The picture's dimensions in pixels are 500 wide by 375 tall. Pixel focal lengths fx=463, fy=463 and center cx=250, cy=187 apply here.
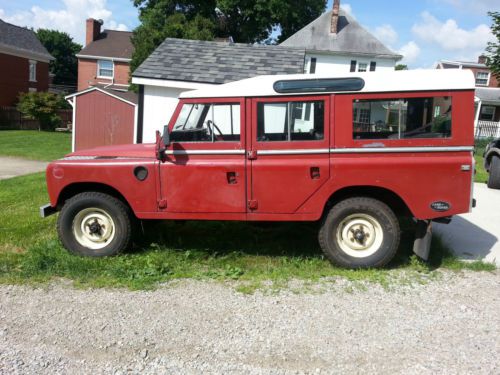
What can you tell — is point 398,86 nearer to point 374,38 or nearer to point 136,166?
point 136,166

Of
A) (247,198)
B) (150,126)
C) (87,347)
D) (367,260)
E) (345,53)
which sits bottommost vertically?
(87,347)

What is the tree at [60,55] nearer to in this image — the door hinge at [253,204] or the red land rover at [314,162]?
the red land rover at [314,162]

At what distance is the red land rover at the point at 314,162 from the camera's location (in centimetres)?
489

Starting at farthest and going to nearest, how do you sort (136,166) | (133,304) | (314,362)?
(136,166) < (133,304) < (314,362)

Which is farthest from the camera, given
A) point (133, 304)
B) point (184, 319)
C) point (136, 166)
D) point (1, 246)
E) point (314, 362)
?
point (1, 246)

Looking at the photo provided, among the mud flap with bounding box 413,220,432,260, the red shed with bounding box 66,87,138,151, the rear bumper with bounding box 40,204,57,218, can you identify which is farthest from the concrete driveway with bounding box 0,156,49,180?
the mud flap with bounding box 413,220,432,260

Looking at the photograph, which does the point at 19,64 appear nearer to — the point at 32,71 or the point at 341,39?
the point at 32,71

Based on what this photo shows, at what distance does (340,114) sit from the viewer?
197 inches

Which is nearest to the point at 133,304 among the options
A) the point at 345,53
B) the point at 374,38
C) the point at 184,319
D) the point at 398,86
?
the point at 184,319

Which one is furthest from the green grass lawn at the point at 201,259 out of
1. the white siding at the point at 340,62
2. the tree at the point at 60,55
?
the tree at the point at 60,55

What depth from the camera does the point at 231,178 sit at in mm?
5148

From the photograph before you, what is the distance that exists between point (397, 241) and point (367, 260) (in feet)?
1.29

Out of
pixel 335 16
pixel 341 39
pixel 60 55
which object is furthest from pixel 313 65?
pixel 60 55

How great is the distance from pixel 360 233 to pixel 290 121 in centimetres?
148
